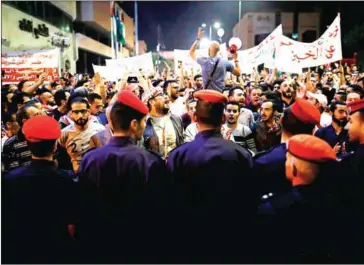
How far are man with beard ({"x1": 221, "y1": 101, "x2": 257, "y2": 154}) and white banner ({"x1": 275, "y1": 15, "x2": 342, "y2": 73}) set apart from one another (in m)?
5.19

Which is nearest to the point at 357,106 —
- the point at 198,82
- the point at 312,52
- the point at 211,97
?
the point at 211,97

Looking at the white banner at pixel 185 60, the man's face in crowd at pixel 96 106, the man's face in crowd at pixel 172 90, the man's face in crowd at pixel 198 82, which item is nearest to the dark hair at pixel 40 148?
the man's face in crowd at pixel 96 106

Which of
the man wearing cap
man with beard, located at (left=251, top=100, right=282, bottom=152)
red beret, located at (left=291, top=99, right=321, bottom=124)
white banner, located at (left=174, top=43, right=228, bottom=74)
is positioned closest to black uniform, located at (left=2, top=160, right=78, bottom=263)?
the man wearing cap

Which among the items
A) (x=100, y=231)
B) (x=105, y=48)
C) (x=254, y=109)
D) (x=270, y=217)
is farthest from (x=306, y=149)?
(x=105, y=48)

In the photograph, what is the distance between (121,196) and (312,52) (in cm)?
834

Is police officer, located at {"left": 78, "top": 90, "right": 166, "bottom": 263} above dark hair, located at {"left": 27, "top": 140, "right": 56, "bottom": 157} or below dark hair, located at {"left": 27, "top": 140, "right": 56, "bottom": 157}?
below

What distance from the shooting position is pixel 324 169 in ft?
A: 9.11

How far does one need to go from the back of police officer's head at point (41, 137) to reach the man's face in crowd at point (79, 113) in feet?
5.76

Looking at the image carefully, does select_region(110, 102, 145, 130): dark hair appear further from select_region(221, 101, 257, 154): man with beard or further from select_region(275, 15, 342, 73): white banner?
select_region(275, 15, 342, 73): white banner

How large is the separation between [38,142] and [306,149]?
5.94 feet

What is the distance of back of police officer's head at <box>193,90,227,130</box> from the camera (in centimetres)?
352

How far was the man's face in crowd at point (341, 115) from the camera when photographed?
5.49m

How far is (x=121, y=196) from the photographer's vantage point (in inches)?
127

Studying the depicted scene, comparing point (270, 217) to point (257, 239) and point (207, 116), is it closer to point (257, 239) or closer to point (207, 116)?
point (257, 239)
